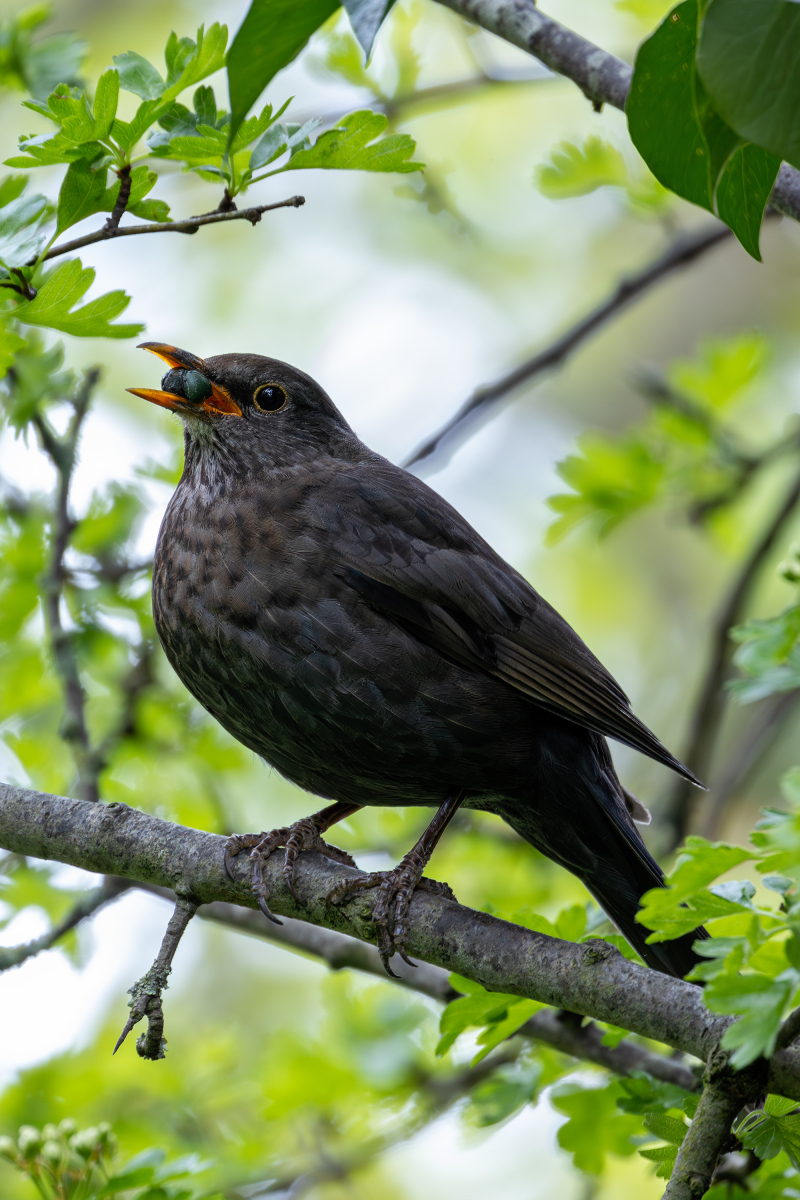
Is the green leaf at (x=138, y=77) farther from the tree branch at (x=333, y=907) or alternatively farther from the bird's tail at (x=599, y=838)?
the bird's tail at (x=599, y=838)

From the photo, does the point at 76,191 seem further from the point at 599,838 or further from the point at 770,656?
the point at 599,838

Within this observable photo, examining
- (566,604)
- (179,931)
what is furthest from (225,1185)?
(566,604)

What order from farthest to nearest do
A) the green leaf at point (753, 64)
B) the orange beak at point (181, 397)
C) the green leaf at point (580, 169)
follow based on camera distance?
the green leaf at point (580, 169) < the orange beak at point (181, 397) < the green leaf at point (753, 64)

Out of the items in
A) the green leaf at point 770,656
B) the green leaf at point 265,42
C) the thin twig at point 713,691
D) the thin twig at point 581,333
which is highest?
the thin twig at point 581,333

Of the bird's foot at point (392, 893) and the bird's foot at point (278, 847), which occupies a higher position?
the bird's foot at point (278, 847)

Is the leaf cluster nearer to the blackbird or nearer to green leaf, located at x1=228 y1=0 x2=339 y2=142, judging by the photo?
green leaf, located at x1=228 y1=0 x2=339 y2=142

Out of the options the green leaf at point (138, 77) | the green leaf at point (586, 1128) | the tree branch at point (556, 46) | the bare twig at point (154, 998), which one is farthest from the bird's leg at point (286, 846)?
the tree branch at point (556, 46)

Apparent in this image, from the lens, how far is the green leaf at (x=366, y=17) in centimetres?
174

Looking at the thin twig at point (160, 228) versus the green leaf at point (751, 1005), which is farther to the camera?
the thin twig at point (160, 228)

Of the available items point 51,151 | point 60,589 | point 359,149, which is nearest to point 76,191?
point 51,151

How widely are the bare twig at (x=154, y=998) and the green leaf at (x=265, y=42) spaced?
1.83 meters

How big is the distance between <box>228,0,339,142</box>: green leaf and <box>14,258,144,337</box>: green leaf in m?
0.97

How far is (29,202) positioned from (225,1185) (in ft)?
9.72

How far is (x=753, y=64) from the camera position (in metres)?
1.44
